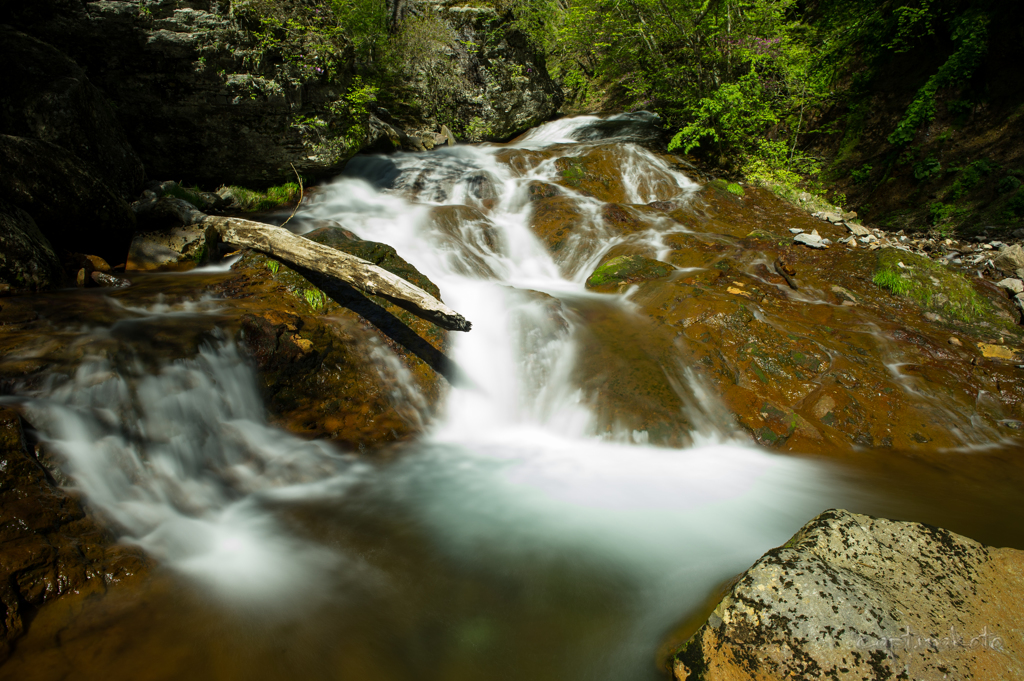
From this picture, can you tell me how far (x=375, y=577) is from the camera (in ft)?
8.98

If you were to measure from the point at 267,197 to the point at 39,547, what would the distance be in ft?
25.4

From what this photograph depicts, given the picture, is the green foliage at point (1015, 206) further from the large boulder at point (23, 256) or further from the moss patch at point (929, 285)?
the large boulder at point (23, 256)

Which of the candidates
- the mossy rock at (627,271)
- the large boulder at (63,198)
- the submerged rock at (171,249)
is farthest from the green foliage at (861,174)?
the large boulder at (63,198)

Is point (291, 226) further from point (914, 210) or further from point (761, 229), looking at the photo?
point (914, 210)

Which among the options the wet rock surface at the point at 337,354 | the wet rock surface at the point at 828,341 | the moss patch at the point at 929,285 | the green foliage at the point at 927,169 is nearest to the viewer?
the wet rock surface at the point at 337,354

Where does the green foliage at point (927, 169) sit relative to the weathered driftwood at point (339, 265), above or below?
above

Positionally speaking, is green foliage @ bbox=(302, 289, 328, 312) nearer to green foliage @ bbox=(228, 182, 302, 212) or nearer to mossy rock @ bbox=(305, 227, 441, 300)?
mossy rock @ bbox=(305, 227, 441, 300)

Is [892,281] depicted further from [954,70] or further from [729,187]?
[954,70]

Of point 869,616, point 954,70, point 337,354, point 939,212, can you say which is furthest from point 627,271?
point 954,70

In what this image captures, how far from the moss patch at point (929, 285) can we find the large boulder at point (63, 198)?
10459 millimetres

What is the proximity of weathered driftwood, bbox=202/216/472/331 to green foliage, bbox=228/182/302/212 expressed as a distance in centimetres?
288

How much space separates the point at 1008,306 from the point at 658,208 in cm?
567

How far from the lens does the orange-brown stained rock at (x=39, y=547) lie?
2.02 meters

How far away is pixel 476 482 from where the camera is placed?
3.95 meters
